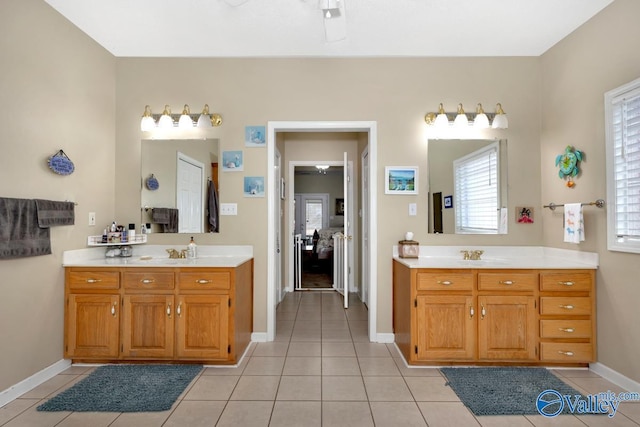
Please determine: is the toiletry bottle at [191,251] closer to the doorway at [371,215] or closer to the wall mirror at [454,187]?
the doorway at [371,215]

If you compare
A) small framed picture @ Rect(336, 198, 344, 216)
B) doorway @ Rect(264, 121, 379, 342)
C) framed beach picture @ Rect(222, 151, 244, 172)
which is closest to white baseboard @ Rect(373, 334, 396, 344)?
doorway @ Rect(264, 121, 379, 342)

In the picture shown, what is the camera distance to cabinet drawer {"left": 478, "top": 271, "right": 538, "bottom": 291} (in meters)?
2.72

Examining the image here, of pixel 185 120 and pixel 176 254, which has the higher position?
pixel 185 120

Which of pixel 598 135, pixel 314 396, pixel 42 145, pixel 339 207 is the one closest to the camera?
pixel 314 396

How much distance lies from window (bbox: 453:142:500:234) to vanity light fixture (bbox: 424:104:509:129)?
21cm

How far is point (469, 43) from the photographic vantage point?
10.3 feet

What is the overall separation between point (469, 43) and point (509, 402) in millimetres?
2907

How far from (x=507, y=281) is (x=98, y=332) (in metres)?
3.26

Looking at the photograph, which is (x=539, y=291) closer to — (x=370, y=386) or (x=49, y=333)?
(x=370, y=386)

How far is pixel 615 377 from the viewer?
2.50m

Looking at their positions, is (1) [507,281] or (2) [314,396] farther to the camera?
(1) [507,281]

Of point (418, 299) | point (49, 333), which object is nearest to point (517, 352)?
point (418, 299)

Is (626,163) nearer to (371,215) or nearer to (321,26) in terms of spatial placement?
(371,215)

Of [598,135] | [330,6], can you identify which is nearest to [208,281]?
[330,6]
